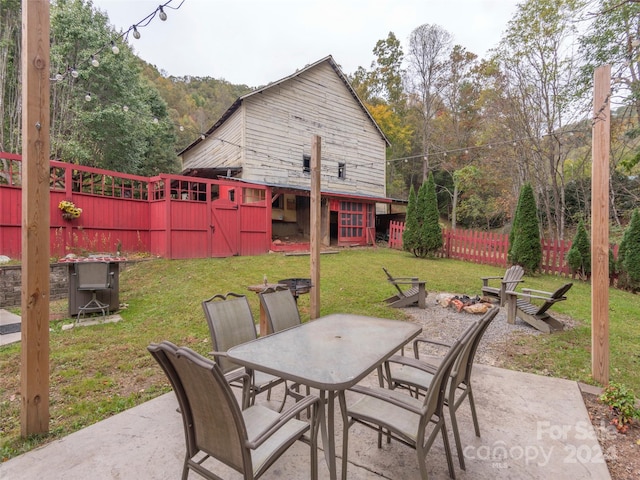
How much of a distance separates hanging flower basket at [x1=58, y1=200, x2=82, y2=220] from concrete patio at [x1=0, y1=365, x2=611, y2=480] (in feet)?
23.3

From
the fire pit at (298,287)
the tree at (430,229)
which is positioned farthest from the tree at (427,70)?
the fire pit at (298,287)

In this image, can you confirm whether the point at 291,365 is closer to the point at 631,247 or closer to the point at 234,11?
the point at 234,11

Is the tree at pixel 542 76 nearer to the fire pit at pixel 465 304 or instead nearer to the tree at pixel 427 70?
the tree at pixel 427 70

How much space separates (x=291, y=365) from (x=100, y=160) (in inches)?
645

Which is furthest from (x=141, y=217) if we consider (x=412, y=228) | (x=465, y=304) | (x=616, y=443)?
(x=616, y=443)

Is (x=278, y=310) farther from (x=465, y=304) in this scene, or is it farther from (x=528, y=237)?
(x=528, y=237)

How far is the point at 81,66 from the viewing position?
1277cm

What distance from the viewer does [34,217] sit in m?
2.02

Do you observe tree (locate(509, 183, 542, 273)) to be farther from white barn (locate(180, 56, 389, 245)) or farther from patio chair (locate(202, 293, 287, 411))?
patio chair (locate(202, 293, 287, 411))

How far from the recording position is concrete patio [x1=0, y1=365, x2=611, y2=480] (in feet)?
5.75

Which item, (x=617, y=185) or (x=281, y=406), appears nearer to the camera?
(x=281, y=406)

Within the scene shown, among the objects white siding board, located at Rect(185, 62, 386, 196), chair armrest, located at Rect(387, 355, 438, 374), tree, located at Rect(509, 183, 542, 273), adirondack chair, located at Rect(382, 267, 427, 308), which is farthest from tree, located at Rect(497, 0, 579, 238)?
chair armrest, located at Rect(387, 355, 438, 374)

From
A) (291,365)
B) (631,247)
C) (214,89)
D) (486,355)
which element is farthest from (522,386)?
(214,89)

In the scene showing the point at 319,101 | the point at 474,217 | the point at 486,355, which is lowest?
the point at 486,355
